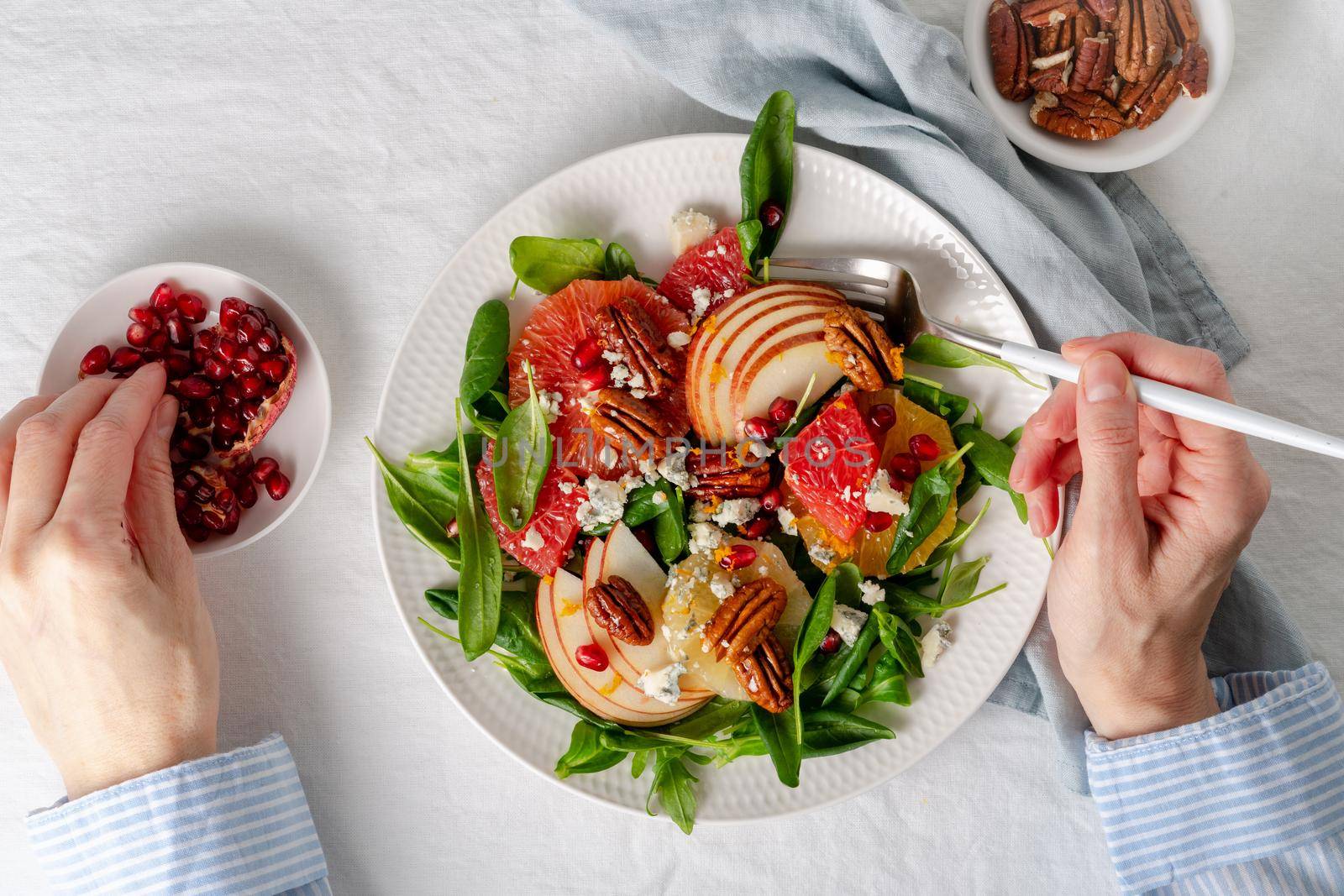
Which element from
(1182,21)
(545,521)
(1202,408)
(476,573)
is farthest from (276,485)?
(1182,21)

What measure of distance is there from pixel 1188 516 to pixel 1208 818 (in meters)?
0.61

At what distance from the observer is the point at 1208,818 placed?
5.56ft

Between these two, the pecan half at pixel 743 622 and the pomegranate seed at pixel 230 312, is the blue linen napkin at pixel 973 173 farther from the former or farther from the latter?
the pomegranate seed at pixel 230 312

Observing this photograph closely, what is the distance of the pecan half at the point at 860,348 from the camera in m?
1.71

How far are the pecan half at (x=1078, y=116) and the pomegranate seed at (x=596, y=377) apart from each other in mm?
1039

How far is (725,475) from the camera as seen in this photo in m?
1.76

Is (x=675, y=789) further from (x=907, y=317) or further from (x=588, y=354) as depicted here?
(x=907, y=317)

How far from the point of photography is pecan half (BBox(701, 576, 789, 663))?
1.71 metres

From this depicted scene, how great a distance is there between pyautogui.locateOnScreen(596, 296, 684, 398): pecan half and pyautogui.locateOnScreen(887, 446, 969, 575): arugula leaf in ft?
1.75

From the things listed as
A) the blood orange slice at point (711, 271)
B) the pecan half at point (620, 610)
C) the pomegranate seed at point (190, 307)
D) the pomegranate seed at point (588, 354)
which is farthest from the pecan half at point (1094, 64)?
the pomegranate seed at point (190, 307)

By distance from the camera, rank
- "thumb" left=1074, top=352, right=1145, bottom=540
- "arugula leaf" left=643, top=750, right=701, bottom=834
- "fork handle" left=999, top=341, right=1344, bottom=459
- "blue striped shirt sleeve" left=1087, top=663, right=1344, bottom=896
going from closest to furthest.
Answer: "fork handle" left=999, top=341, right=1344, bottom=459, "thumb" left=1074, top=352, right=1145, bottom=540, "blue striped shirt sleeve" left=1087, top=663, right=1344, bottom=896, "arugula leaf" left=643, top=750, right=701, bottom=834

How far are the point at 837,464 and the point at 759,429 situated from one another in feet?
0.55

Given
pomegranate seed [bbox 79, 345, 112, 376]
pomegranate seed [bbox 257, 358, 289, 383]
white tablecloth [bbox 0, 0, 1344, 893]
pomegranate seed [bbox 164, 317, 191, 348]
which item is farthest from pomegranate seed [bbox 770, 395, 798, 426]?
pomegranate seed [bbox 79, 345, 112, 376]

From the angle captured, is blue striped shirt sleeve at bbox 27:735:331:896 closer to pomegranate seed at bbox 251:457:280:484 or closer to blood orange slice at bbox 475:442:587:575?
pomegranate seed at bbox 251:457:280:484
